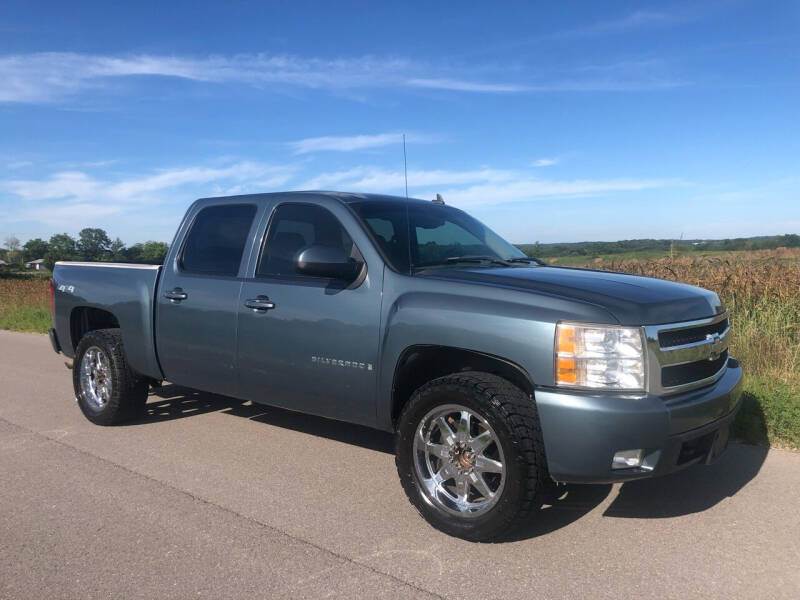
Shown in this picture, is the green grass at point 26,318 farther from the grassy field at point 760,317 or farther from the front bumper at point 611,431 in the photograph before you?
the front bumper at point 611,431

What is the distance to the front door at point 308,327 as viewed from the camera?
13.9 feet

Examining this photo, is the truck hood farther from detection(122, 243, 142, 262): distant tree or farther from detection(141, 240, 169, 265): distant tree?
detection(122, 243, 142, 262): distant tree

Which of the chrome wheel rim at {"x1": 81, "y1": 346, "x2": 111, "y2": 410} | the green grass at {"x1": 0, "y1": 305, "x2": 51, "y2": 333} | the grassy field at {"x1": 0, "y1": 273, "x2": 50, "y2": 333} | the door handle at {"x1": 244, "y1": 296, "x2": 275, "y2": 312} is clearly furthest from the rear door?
the grassy field at {"x1": 0, "y1": 273, "x2": 50, "y2": 333}

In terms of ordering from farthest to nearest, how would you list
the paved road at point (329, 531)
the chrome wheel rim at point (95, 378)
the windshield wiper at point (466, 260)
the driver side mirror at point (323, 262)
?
the chrome wheel rim at point (95, 378), the windshield wiper at point (466, 260), the driver side mirror at point (323, 262), the paved road at point (329, 531)

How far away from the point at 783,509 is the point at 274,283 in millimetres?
3427

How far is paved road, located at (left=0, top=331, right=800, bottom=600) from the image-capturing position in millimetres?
3197

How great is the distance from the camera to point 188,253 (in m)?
5.62

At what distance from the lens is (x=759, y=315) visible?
7.87 m

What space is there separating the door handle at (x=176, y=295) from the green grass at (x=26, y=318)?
408 inches

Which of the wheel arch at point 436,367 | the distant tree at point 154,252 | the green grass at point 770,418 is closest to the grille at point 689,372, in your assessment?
Answer: the wheel arch at point 436,367

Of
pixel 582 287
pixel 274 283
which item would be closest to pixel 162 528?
pixel 274 283

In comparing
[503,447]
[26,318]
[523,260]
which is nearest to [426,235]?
[523,260]

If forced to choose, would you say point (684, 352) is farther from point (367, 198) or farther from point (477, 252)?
point (367, 198)

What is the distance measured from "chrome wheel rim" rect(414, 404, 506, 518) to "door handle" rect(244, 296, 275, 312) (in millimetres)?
1465
